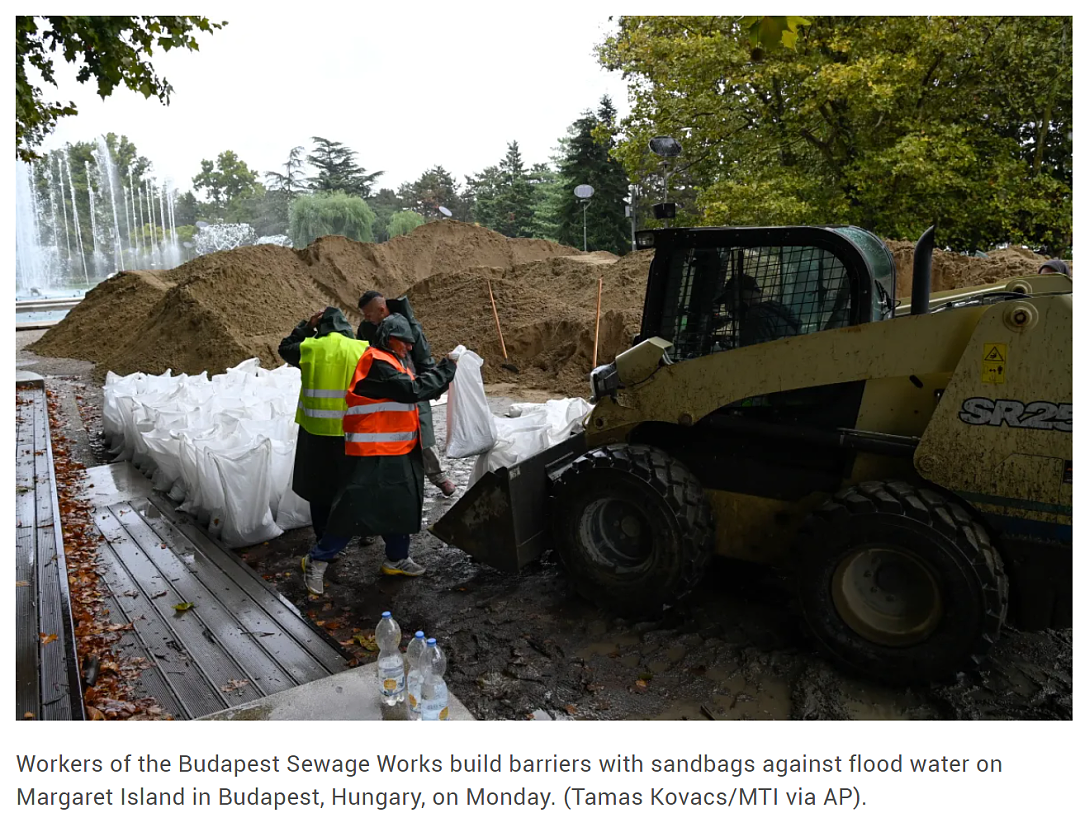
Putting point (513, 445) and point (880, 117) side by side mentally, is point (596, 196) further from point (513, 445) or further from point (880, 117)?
point (513, 445)

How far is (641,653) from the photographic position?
12.7ft

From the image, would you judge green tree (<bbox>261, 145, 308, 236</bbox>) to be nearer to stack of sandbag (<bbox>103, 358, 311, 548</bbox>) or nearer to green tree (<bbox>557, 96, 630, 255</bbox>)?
green tree (<bbox>557, 96, 630, 255</bbox>)

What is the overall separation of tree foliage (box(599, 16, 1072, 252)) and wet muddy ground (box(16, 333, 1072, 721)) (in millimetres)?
11074

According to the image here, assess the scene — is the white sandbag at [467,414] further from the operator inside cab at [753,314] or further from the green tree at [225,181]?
the green tree at [225,181]

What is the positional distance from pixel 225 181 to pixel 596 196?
41.4 metres

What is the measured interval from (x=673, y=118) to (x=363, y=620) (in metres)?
14.2

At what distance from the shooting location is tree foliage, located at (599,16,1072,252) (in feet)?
43.5

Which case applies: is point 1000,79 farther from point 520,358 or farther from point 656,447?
point 656,447

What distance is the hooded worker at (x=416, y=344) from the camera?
17.9ft

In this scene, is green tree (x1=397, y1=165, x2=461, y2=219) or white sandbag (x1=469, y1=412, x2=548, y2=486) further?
green tree (x1=397, y1=165, x2=461, y2=219)

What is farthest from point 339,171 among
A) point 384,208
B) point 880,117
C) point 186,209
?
point 880,117

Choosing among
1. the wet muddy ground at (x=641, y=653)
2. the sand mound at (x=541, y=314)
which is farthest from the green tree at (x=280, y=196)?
the wet muddy ground at (x=641, y=653)

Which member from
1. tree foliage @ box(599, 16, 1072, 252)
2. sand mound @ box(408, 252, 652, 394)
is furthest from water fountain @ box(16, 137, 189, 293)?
tree foliage @ box(599, 16, 1072, 252)

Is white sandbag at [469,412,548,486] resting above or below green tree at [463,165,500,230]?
below
